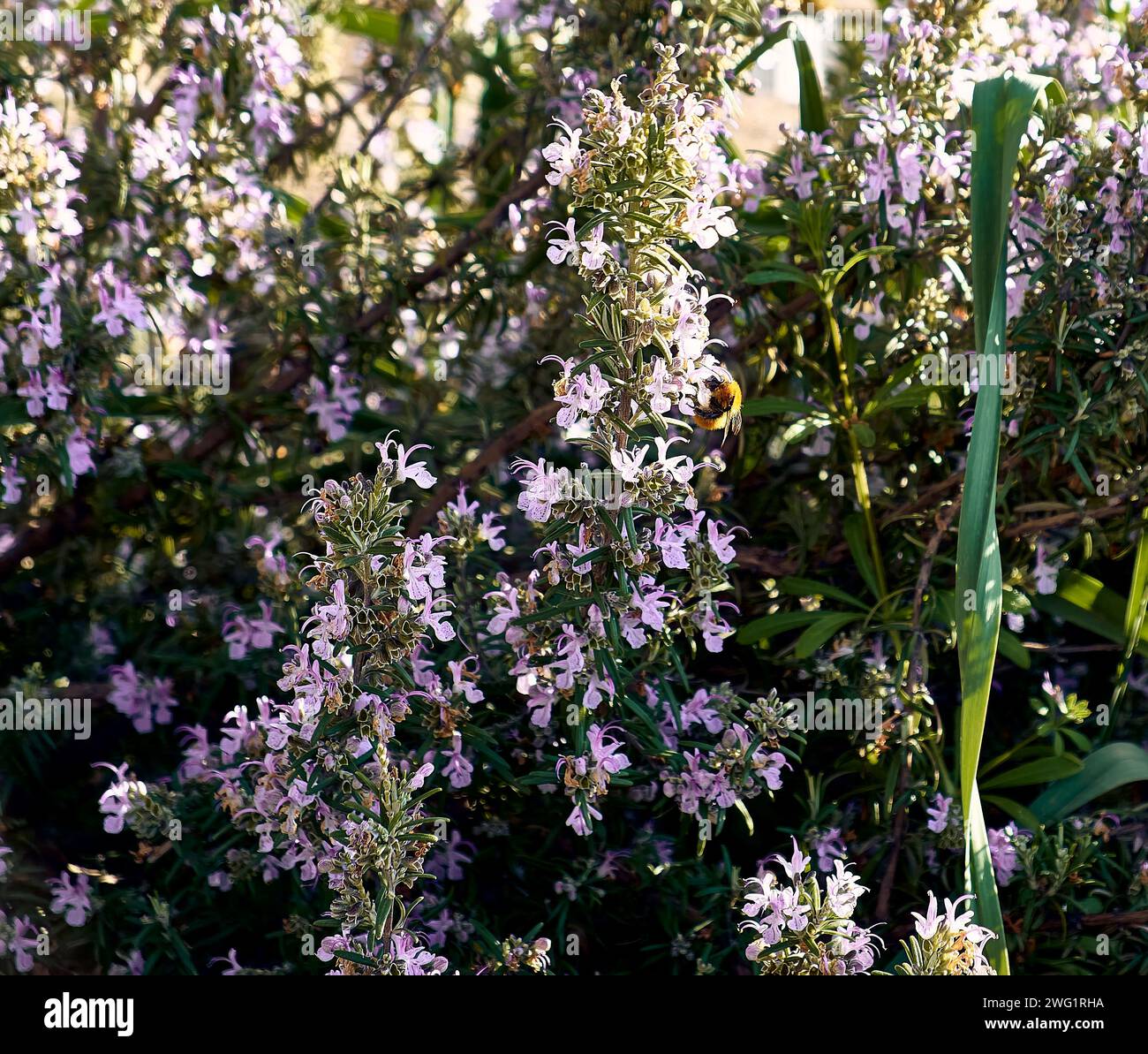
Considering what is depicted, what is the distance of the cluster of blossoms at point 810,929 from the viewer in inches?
55.3

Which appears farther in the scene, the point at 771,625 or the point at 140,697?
the point at 140,697

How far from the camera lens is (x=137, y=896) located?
1.81 meters

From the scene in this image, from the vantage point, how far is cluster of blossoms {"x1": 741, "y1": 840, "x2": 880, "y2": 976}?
4.61ft

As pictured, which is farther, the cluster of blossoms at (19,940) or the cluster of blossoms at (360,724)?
the cluster of blossoms at (19,940)

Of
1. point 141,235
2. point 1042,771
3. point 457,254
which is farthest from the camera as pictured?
point 457,254

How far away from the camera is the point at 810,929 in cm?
142

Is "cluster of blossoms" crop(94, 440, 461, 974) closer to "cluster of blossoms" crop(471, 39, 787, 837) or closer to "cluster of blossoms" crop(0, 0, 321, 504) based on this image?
"cluster of blossoms" crop(471, 39, 787, 837)

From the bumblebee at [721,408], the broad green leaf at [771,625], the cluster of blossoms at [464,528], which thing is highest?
the bumblebee at [721,408]

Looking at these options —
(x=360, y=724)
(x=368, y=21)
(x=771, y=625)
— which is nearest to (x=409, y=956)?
(x=360, y=724)

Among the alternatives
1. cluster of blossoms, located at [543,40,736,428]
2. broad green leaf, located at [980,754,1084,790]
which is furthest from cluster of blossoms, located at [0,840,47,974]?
broad green leaf, located at [980,754,1084,790]

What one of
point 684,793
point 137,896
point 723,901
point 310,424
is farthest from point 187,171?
point 723,901

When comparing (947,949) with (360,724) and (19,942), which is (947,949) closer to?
(360,724)

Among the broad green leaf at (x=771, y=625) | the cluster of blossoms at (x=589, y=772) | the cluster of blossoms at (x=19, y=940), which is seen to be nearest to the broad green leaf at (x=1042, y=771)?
the broad green leaf at (x=771, y=625)

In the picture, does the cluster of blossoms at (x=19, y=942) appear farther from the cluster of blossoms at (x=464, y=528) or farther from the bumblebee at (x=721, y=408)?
the bumblebee at (x=721, y=408)
